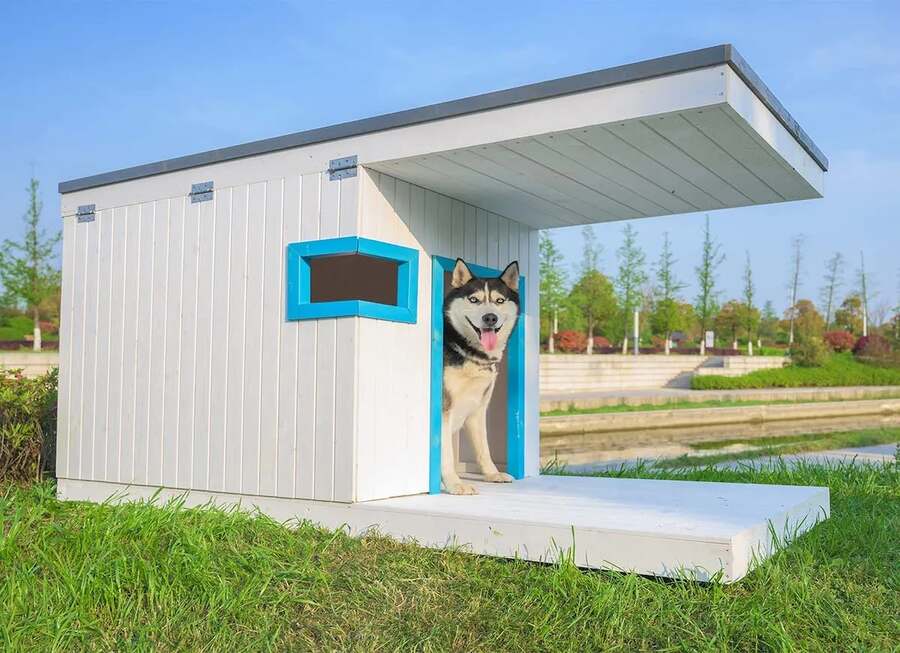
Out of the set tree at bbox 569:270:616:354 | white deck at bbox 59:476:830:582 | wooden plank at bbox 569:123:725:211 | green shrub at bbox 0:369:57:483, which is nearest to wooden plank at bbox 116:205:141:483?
white deck at bbox 59:476:830:582

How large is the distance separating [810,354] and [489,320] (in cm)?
2904

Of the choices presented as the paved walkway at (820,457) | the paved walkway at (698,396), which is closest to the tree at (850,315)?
the paved walkway at (698,396)

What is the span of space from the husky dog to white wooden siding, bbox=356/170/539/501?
182mm

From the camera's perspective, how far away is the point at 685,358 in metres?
28.7

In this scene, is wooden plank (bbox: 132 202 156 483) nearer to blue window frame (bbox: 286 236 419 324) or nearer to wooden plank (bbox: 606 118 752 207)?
blue window frame (bbox: 286 236 419 324)

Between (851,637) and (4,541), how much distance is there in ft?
12.3

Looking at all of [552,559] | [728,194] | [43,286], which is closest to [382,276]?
[728,194]

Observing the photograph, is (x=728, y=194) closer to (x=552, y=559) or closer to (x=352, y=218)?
(x=352, y=218)

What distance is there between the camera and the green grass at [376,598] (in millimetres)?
3186

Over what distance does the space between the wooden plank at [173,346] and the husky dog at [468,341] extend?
183 centimetres

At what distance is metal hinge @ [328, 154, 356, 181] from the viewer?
485cm

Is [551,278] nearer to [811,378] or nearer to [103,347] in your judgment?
[811,378]

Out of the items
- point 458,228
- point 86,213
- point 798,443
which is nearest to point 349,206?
point 458,228

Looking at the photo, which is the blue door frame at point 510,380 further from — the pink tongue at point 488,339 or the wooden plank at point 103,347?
the wooden plank at point 103,347
